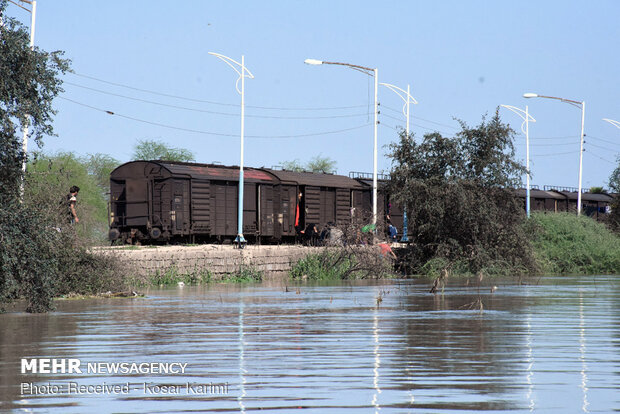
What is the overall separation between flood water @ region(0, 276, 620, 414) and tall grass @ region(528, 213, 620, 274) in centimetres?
2438

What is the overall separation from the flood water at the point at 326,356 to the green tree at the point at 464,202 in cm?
1696

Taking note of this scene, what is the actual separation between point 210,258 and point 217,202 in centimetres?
959

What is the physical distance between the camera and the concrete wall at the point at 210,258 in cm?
2962

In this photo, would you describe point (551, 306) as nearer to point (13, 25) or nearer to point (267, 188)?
point (13, 25)

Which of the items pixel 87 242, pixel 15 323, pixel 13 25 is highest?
pixel 13 25

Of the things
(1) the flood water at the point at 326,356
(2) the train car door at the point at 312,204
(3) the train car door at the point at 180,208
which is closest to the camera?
(1) the flood water at the point at 326,356

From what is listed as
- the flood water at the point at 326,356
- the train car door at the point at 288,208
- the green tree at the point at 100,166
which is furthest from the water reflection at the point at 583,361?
the green tree at the point at 100,166

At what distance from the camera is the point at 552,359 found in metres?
9.85

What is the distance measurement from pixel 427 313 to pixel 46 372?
368 inches

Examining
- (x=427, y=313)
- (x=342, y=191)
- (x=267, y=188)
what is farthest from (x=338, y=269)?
(x=427, y=313)

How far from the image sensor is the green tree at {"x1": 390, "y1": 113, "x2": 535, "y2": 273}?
36844 millimetres

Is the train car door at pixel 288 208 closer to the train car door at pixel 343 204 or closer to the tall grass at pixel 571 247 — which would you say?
the train car door at pixel 343 204

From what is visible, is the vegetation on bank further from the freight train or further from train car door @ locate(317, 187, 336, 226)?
train car door @ locate(317, 187, 336, 226)

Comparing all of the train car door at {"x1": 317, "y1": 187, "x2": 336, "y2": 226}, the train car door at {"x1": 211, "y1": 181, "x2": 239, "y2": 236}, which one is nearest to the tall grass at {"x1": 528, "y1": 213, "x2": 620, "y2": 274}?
the train car door at {"x1": 317, "y1": 187, "x2": 336, "y2": 226}
